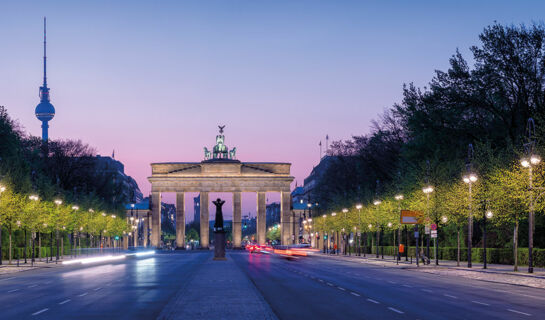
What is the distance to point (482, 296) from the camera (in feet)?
96.8

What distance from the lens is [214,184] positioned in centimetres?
17762

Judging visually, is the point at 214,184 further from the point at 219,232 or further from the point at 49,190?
the point at 219,232

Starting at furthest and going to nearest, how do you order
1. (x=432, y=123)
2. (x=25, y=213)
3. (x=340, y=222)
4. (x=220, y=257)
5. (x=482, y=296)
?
(x=340, y=222)
(x=220, y=257)
(x=432, y=123)
(x=25, y=213)
(x=482, y=296)

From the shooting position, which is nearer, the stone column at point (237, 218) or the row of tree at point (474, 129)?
the row of tree at point (474, 129)

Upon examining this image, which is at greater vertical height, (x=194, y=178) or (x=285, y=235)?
(x=194, y=178)

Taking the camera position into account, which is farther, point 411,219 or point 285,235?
point 285,235

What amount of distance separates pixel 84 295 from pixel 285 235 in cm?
14778

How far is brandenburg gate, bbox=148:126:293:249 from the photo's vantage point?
177 m

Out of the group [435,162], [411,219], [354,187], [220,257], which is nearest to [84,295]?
[411,219]

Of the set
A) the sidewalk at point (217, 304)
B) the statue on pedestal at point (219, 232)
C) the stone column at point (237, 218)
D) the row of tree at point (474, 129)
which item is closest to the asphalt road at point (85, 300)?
the sidewalk at point (217, 304)

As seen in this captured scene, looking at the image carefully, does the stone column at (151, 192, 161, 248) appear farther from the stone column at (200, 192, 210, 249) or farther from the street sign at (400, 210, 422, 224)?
the street sign at (400, 210, 422, 224)

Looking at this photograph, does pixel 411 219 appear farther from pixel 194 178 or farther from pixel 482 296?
pixel 194 178

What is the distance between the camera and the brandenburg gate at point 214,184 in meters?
177

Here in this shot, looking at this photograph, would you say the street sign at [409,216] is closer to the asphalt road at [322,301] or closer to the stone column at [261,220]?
the asphalt road at [322,301]
